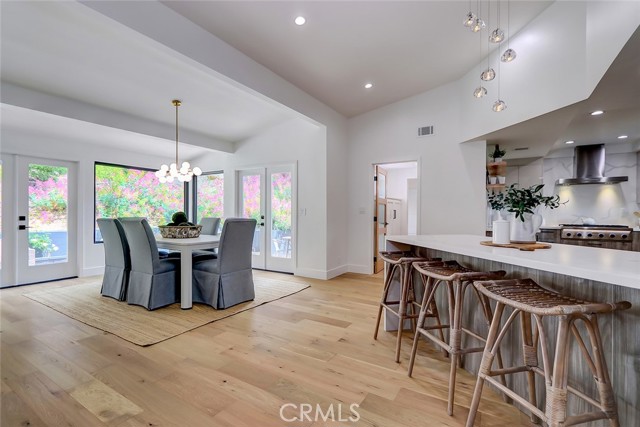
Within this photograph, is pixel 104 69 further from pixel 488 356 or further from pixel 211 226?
pixel 488 356

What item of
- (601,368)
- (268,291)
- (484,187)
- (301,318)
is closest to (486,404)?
(601,368)

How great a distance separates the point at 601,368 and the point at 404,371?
1142 mm

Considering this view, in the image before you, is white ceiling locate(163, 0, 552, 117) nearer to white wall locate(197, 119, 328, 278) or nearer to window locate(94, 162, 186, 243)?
white wall locate(197, 119, 328, 278)

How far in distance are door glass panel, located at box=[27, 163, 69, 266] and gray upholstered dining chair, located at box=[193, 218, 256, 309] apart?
288cm

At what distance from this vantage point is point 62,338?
254cm

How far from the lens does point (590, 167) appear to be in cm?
492

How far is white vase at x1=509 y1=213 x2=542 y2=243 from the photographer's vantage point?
1985mm

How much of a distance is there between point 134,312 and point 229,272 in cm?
108

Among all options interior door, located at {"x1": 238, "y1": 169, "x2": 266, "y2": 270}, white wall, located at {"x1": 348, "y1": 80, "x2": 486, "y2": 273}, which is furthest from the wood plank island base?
interior door, located at {"x1": 238, "y1": 169, "x2": 266, "y2": 270}

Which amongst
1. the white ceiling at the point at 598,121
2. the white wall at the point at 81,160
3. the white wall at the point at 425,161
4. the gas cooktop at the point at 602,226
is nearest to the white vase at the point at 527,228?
the white ceiling at the point at 598,121

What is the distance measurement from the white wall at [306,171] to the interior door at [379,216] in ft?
3.21

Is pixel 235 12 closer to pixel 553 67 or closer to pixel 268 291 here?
pixel 553 67

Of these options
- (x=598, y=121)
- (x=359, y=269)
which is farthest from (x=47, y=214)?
(x=598, y=121)

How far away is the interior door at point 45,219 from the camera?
431cm
